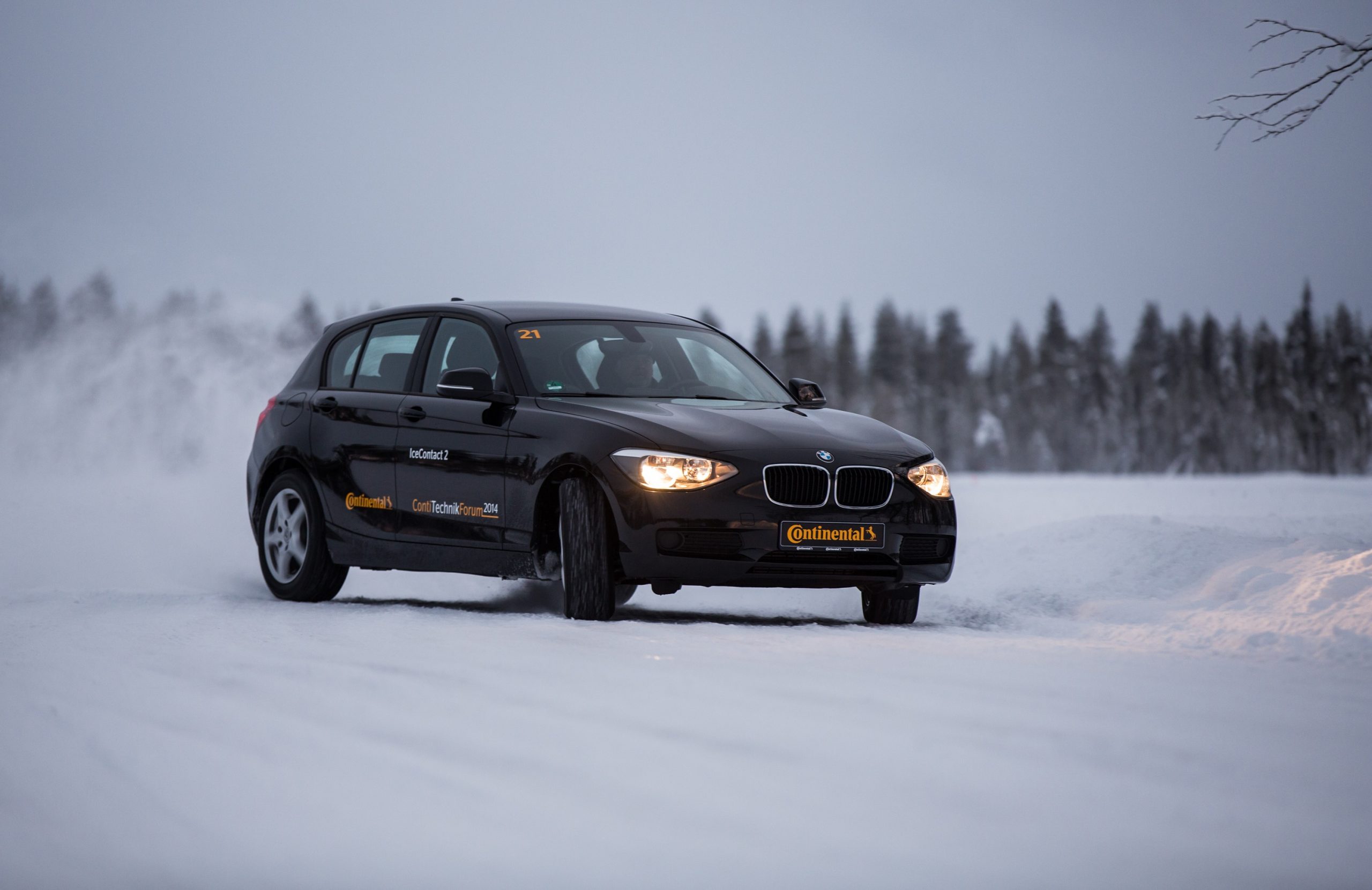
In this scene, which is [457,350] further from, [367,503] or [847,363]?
[847,363]

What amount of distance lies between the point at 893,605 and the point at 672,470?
5.33 ft

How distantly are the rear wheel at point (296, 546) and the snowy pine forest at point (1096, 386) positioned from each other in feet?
269

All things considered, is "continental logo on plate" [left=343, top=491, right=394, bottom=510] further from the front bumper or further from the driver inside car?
the front bumper

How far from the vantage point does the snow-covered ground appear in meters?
2.97

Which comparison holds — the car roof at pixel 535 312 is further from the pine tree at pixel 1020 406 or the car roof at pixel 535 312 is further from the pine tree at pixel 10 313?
the pine tree at pixel 1020 406

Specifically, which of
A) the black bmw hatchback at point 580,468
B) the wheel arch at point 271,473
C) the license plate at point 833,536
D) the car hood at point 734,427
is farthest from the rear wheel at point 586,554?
the wheel arch at point 271,473

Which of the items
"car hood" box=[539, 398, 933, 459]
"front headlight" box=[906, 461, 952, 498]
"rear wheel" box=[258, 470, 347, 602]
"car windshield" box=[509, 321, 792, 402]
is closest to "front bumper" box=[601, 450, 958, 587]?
"car hood" box=[539, 398, 933, 459]

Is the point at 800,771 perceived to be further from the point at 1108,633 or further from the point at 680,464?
the point at 1108,633

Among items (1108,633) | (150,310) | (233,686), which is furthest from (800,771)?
(150,310)

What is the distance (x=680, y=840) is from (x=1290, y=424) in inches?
4087

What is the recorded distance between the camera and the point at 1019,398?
114 meters

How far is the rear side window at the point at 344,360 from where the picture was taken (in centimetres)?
883

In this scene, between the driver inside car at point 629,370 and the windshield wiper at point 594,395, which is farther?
the driver inside car at point 629,370

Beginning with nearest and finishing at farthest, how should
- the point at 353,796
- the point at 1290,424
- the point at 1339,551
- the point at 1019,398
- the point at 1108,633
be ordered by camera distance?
the point at 353,796 → the point at 1108,633 → the point at 1339,551 → the point at 1290,424 → the point at 1019,398
